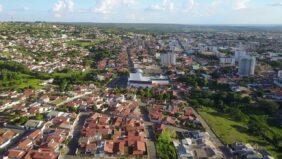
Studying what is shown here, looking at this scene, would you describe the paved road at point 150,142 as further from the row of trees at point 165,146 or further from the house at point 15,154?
the house at point 15,154

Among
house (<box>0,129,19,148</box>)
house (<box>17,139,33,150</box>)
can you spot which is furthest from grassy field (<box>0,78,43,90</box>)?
house (<box>17,139,33,150</box>)

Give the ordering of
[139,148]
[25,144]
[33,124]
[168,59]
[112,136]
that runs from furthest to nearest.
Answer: [168,59] < [33,124] < [112,136] < [139,148] < [25,144]

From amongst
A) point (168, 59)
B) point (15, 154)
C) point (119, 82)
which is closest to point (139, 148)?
point (15, 154)

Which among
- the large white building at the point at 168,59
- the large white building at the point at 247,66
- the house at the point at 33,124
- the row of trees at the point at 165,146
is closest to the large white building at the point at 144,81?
the large white building at the point at 247,66

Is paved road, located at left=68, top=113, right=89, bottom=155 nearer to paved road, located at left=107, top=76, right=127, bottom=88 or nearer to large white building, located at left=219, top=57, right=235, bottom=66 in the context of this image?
paved road, located at left=107, top=76, right=127, bottom=88

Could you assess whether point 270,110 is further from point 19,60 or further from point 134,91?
point 19,60

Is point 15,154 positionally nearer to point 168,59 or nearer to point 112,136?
point 112,136
